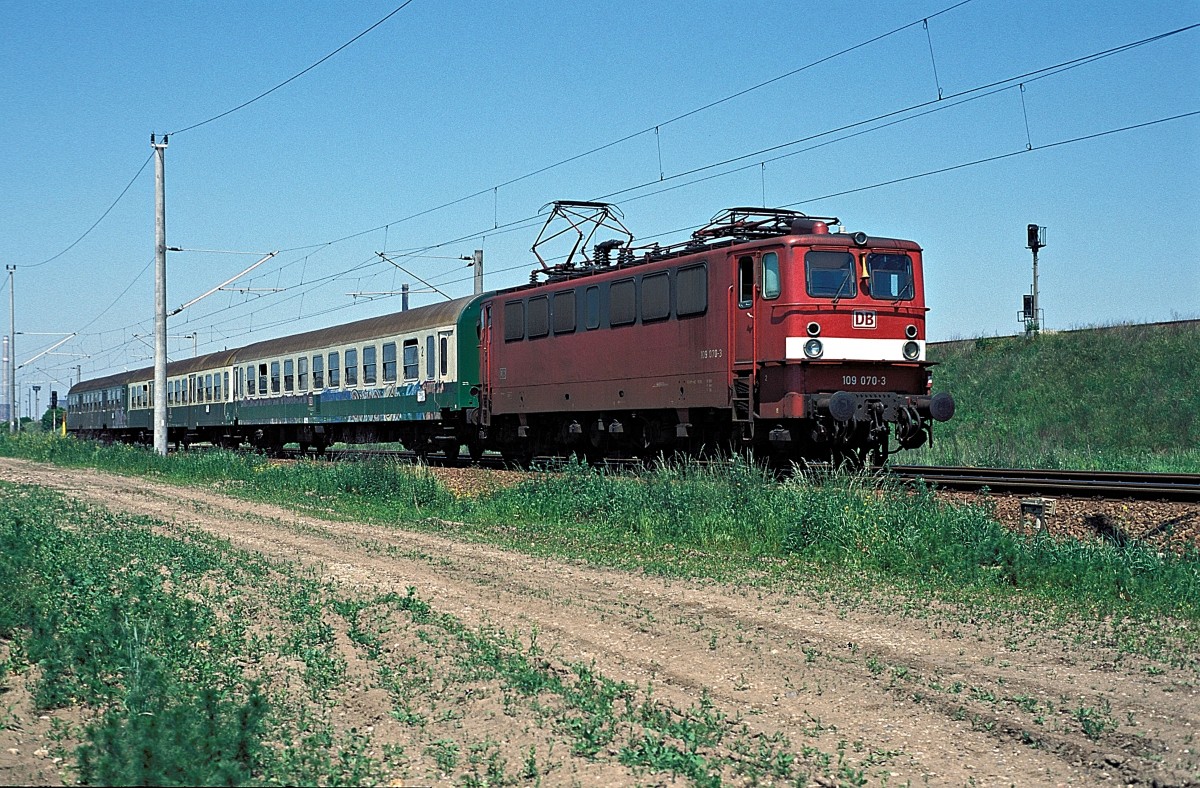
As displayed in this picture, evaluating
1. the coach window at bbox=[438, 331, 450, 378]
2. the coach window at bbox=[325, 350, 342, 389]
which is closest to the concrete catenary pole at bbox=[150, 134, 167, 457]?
the coach window at bbox=[325, 350, 342, 389]

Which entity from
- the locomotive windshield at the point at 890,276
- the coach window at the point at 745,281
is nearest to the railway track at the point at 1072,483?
the locomotive windshield at the point at 890,276

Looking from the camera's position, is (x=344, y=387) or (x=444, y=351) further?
(x=344, y=387)

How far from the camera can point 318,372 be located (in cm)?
3281

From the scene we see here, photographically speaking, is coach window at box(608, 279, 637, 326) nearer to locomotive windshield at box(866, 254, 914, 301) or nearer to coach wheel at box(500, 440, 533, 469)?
locomotive windshield at box(866, 254, 914, 301)

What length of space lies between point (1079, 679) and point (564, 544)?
22.5 feet

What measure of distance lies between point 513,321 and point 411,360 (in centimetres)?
511

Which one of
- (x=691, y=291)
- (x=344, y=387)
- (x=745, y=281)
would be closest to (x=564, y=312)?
(x=691, y=291)

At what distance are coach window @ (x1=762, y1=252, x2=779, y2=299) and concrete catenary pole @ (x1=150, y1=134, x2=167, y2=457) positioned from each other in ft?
58.5

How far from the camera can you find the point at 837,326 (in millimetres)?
16578

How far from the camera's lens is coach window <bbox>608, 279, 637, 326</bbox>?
19.5 meters

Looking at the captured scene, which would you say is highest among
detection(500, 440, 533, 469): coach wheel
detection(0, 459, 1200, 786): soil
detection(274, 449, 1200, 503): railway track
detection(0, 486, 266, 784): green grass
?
detection(500, 440, 533, 469): coach wheel

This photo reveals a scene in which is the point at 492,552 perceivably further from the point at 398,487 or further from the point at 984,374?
the point at 984,374

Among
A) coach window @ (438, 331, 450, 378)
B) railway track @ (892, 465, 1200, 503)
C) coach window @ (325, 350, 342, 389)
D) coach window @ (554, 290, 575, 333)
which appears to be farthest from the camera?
coach window @ (325, 350, 342, 389)

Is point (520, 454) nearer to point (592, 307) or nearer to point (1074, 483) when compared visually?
point (592, 307)
